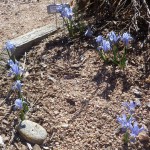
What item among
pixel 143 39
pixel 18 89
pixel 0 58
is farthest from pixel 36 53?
pixel 143 39

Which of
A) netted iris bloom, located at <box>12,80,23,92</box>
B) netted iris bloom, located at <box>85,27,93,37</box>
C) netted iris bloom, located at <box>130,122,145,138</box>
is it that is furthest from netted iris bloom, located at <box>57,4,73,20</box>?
netted iris bloom, located at <box>130,122,145,138</box>

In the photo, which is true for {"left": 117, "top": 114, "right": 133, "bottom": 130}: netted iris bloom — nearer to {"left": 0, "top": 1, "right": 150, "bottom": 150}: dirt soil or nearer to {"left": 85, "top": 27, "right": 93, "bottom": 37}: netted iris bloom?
{"left": 0, "top": 1, "right": 150, "bottom": 150}: dirt soil

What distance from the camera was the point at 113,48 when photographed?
3.30m

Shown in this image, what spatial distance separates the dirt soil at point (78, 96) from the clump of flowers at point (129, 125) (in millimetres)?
60

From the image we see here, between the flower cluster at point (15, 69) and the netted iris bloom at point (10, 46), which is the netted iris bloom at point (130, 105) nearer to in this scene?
the flower cluster at point (15, 69)

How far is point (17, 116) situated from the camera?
312 centimetres

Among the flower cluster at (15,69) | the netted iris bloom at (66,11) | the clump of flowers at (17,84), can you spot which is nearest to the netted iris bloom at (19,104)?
the clump of flowers at (17,84)

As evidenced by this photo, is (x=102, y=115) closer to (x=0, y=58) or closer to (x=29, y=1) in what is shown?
(x=0, y=58)

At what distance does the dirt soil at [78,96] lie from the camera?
295cm

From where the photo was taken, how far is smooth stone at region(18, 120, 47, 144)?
9.67ft

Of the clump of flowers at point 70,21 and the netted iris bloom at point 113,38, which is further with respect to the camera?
the clump of flowers at point 70,21

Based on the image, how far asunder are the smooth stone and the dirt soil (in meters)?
0.04

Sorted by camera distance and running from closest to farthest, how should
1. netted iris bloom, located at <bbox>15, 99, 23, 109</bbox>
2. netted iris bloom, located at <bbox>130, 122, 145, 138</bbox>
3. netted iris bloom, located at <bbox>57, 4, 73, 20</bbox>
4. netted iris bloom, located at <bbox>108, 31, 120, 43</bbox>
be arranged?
netted iris bloom, located at <bbox>130, 122, 145, 138</bbox> → netted iris bloom, located at <bbox>15, 99, 23, 109</bbox> → netted iris bloom, located at <bbox>108, 31, 120, 43</bbox> → netted iris bloom, located at <bbox>57, 4, 73, 20</bbox>

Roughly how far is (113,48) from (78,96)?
0.49m
